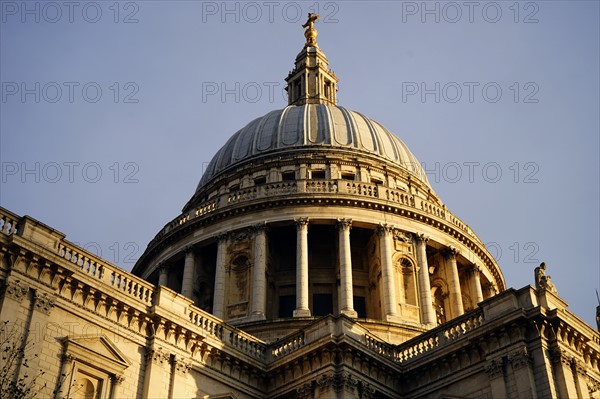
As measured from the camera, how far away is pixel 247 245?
1847 inches

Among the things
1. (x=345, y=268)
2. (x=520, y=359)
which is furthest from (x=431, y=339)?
(x=345, y=268)

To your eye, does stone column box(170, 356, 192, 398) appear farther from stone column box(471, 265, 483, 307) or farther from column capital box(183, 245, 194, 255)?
stone column box(471, 265, 483, 307)

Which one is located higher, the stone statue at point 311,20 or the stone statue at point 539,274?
the stone statue at point 311,20

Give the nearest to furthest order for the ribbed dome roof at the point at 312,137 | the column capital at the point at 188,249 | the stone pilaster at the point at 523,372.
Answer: the stone pilaster at the point at 523,372
the column capital at the point at 188,249
the ribbed dome roof at the point at 312,137

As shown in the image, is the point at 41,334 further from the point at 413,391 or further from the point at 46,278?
the point at 413,391

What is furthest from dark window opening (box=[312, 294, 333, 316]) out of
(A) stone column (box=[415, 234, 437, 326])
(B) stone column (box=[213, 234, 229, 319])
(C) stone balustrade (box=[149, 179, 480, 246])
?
(C) stone balustrade (box=[149, 179, 480, 246])

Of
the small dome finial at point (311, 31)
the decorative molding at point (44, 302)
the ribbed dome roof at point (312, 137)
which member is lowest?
the decorative molding at point (44, 302)

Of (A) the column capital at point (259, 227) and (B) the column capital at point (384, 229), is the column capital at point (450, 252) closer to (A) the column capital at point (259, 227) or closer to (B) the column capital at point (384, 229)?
(B) the column capital at point (384, 229)

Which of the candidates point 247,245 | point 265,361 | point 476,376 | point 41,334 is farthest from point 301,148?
point 41,334

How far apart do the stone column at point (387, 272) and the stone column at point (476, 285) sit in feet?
23.4

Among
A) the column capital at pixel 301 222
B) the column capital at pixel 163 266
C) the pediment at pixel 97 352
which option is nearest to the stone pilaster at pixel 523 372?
the pediment at pixel 97 352

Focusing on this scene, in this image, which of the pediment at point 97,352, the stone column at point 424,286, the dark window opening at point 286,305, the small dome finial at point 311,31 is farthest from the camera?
the small dome finial at point 311,31

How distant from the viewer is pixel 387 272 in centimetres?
4459

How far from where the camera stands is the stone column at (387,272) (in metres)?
43.2
